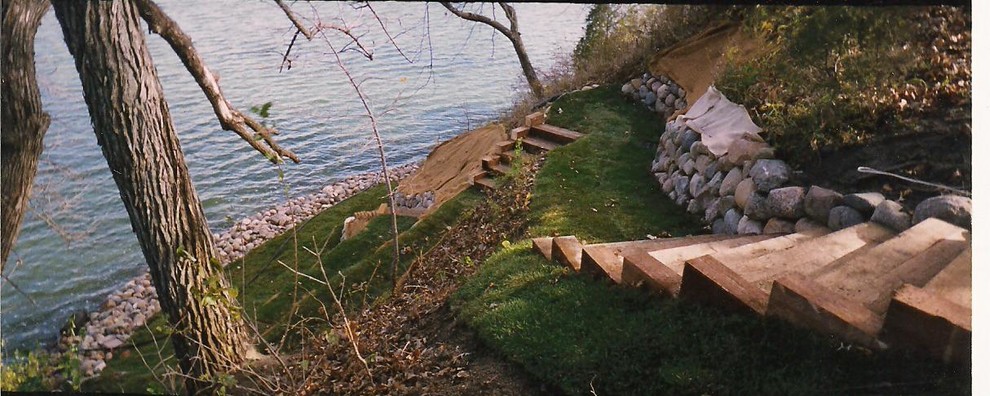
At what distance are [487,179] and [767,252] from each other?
3.75 feet

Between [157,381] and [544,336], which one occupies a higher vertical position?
[544,336]

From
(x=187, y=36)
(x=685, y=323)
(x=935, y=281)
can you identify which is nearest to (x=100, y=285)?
(x=187, y=36)

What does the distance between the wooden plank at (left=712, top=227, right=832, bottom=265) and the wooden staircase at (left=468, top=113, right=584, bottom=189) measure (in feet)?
3.22

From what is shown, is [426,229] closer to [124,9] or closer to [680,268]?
[680,268]

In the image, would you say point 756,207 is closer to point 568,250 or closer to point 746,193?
point 746,193

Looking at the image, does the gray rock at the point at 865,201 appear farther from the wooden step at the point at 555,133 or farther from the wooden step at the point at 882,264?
the wooden step at the point at 555,133

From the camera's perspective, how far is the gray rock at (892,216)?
171 centimetres

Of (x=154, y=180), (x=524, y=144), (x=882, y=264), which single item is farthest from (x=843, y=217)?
(x=154, y=180)

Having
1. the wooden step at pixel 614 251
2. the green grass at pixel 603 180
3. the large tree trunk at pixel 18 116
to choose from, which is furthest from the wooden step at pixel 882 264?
the large tree trunk at pixel 18 116

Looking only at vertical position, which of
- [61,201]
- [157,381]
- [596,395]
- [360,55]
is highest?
[360,55]

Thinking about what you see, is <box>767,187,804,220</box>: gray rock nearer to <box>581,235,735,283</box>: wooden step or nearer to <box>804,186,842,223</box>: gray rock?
<box>804,186,842,223</box>: gray rock

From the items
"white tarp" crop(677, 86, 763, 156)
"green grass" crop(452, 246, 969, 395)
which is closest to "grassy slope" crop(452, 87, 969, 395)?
"green grass" crop(452, 246, 969, 395)

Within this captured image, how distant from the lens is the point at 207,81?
7.13 feet

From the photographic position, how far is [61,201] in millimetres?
2162
